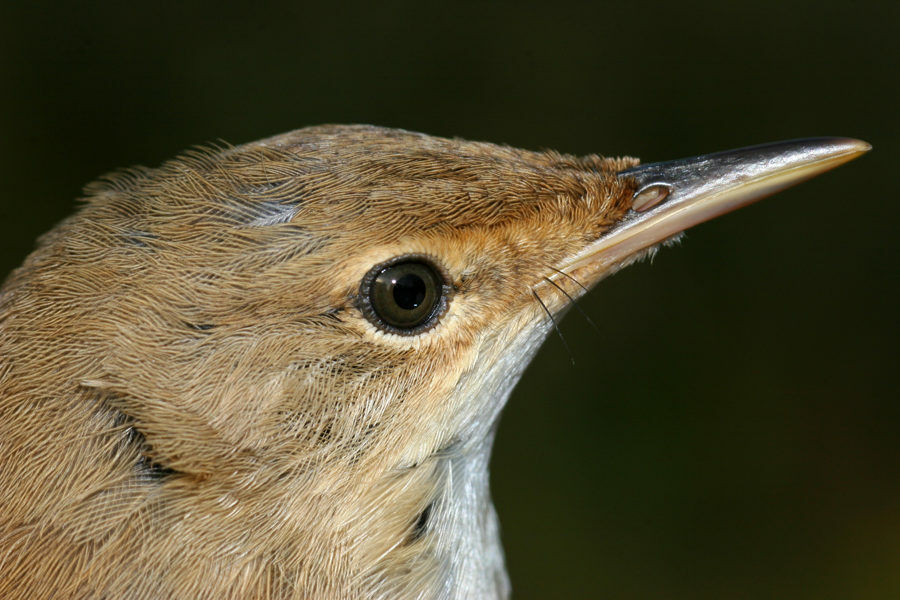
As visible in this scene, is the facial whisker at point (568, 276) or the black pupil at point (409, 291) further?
the facial whisker at point (568, 276)

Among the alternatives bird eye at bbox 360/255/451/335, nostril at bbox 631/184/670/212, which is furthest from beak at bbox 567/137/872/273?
bird eye at bbox 360/255/451/335

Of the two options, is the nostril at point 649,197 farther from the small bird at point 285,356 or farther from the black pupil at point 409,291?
the black pupil at point 409,291

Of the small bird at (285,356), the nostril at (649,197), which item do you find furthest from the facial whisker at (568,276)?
the nostril at (649,197)

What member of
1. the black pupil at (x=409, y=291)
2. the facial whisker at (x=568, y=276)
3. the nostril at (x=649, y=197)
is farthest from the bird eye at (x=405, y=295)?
the nostril at (x=649, y=197)

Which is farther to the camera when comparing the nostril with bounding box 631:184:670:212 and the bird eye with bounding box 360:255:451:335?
the nostril with bounding box 631:184:670:212

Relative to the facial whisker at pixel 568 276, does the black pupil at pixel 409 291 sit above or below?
above

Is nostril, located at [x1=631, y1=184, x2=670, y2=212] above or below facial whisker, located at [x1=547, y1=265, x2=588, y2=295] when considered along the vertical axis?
above

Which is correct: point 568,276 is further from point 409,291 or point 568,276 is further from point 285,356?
point 285,356

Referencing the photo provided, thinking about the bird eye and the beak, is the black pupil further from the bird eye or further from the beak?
the beak
